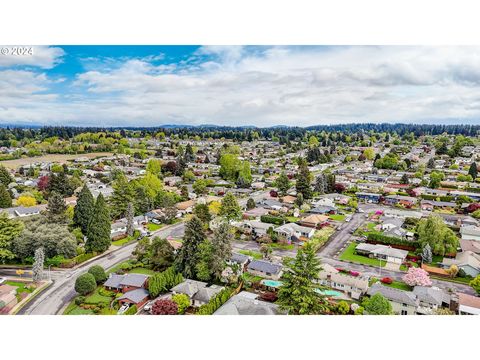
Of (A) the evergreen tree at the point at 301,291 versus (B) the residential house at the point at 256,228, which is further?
(B) the residential house at the point at 256,228

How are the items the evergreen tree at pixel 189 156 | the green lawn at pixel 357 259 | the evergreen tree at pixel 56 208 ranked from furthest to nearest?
the evergreen tree at pixel 189 156 → the evergreen tree at pixel 56 208 → the green lawn at pixel 357 259

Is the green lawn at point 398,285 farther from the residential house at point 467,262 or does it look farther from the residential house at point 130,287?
the residential house at point 130,287

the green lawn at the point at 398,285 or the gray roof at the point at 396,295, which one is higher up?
the gray roof at the point at 396,295

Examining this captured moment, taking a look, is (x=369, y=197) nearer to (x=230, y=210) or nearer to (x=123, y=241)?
(x=230, y=210)

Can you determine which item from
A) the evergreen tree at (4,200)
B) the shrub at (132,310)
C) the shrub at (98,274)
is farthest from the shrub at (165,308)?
the evergreen tree at (4,200)

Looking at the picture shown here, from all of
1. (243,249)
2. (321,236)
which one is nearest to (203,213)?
(243,249)

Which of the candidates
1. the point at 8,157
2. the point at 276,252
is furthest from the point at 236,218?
the point at 8,157

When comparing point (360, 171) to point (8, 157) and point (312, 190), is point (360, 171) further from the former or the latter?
point (8, 157)

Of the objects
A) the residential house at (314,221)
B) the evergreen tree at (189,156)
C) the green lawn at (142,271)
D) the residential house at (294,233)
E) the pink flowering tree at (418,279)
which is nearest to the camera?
the pink flowering tree at (418,279)

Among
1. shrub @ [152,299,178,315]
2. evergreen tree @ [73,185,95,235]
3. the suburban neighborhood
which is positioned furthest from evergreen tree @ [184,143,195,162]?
shrub @ [152,299,178,315]

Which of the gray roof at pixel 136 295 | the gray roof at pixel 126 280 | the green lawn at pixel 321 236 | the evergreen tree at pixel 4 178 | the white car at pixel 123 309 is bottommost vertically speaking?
the white car at pixel 123 309
